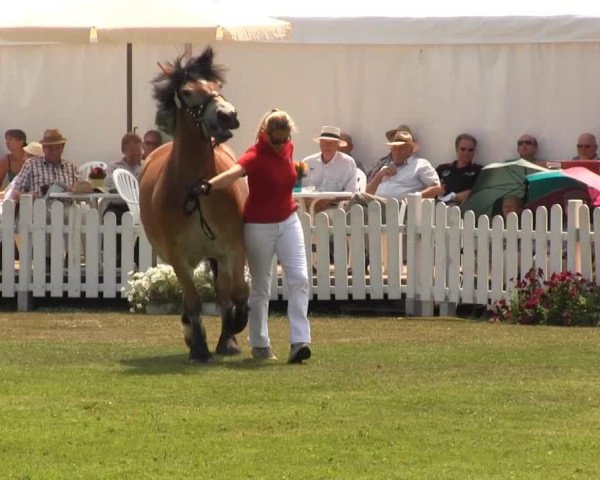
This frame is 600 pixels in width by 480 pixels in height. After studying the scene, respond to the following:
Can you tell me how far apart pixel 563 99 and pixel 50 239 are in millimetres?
6165

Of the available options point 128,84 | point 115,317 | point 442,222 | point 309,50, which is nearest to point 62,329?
point 115,317

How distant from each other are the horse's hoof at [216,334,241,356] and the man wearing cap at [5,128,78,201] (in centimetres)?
624

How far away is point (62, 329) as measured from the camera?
15883 mm

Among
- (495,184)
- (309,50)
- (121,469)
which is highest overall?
(309,50)

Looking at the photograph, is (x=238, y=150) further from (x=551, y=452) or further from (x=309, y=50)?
(x=551, y=452)

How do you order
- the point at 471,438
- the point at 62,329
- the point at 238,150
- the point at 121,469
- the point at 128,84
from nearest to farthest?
the point at 121,469, the point at 471,438, the point at 62,329, the point at 128,84, the point at 238,150

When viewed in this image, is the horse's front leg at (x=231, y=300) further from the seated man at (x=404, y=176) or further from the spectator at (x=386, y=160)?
the spectator at (x=386, y=160)

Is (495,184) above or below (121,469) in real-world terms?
above

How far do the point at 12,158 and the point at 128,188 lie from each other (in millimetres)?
3566

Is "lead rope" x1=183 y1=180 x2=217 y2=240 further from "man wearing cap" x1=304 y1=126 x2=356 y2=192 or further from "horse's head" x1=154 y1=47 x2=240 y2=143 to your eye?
"man wearing cap" x1=304 y1=126 x2=356 y2=192

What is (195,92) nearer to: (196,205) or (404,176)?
(196,205)

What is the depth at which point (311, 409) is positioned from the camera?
420 inches

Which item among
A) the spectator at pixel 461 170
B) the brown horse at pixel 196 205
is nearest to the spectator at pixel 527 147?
the spectator at pixel 461 170

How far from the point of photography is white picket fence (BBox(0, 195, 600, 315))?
54.7ft
